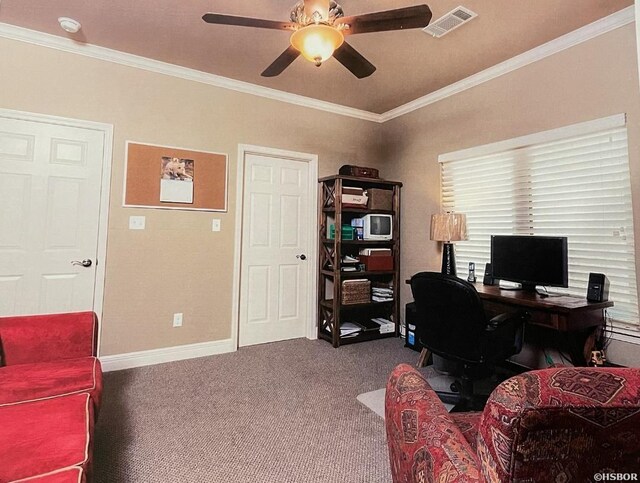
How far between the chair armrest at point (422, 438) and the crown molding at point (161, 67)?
3.17m

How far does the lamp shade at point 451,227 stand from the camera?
3.04 m

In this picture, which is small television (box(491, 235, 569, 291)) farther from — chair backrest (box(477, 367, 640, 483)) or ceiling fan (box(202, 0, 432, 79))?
chair backrest (box(477, 367, 640, 483))

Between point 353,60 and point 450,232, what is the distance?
1.78 metres

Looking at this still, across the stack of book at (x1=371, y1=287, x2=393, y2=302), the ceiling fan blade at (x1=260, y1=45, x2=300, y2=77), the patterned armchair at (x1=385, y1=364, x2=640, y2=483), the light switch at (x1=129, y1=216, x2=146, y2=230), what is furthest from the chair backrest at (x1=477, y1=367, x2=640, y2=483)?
the stack of book at (x1=371, y1=287, x2=393, y2=302)

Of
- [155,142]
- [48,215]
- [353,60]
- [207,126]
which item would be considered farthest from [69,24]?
[353,60]

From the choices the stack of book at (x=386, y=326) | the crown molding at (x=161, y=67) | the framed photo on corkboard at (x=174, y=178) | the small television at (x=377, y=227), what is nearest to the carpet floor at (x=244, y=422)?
the stack of book at (x=386, y=326)

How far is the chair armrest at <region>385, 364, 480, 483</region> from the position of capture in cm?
82

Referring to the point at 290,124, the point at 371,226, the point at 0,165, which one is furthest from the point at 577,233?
the point at 0,165

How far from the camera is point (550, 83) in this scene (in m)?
2.62

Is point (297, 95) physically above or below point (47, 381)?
above

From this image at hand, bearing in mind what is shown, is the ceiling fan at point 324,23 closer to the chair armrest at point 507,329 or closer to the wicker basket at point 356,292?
the chair armrest at point 507,329

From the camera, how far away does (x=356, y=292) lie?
364 centimetres

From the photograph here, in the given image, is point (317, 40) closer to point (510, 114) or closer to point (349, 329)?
point (510, 114)

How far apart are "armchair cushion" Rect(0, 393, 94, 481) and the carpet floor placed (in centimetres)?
44
